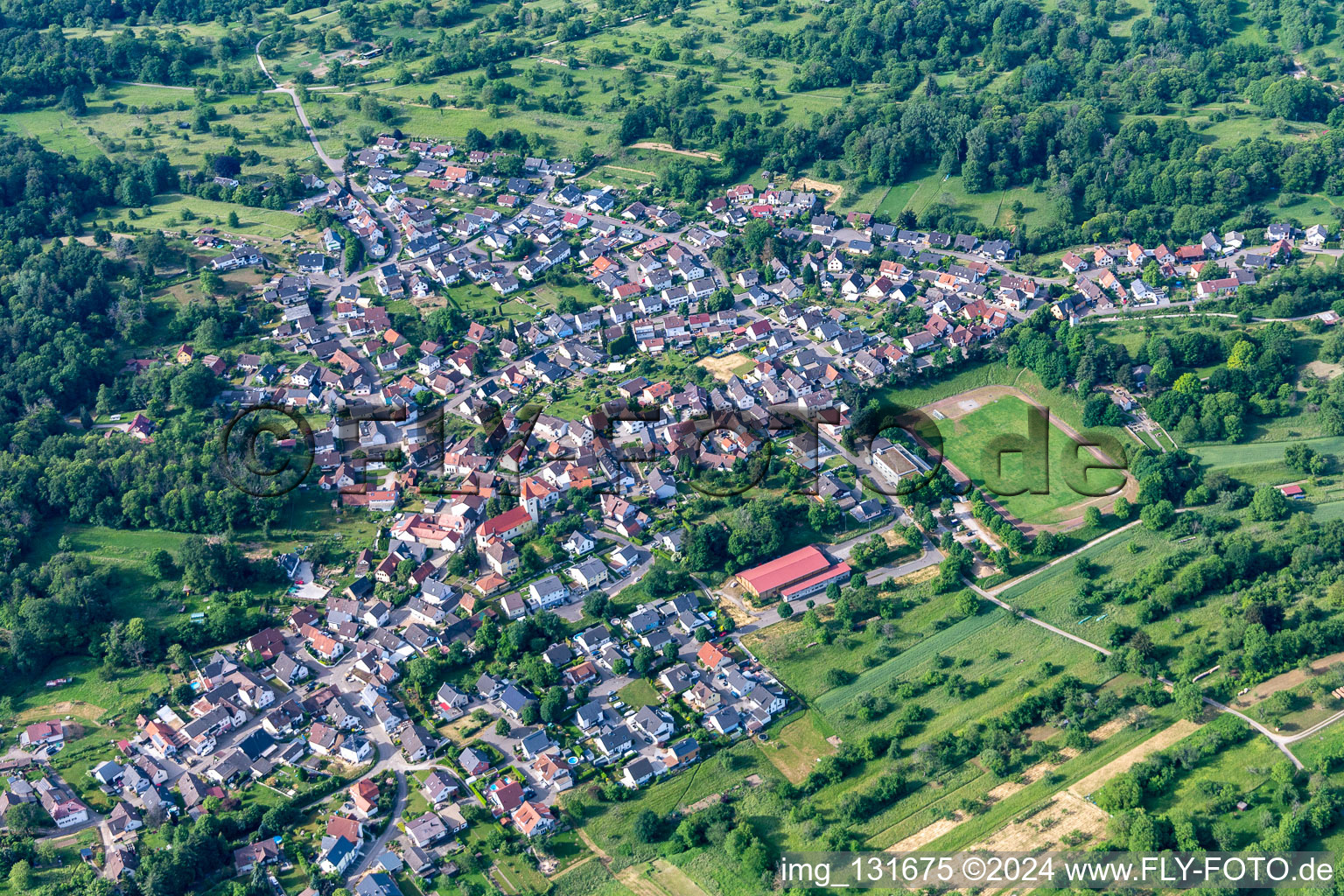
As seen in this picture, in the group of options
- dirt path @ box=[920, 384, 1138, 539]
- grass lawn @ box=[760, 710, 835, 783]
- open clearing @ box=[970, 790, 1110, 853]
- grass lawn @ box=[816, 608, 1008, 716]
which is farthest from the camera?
dirt path @ box=[920, 384, 1138, 539]

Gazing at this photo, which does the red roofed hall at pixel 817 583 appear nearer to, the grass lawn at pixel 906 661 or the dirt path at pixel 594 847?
the grass lawn at pixel 906 661

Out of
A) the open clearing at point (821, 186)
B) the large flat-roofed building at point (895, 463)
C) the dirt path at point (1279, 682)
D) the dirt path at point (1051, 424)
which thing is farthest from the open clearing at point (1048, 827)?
the open clearing at point (821, 186)

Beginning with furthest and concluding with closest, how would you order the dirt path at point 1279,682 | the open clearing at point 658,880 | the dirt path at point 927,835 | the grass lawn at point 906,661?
1. the grass lawn at point 906,661
2. the dirt path at point 1279,682
3. the dirt path at point 927,835
4. the open clearing at point 658,880

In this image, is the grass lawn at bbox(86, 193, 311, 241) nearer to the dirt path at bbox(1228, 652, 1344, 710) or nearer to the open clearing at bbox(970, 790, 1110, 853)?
the open clearing at bbox(970, 790, 1110, 853)

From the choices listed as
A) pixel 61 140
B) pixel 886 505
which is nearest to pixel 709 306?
pixel 886 505

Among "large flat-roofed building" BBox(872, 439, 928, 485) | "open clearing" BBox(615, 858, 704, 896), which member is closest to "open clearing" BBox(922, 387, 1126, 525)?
"large flat-roofed building" BBox(872, 439, 928, 485)
